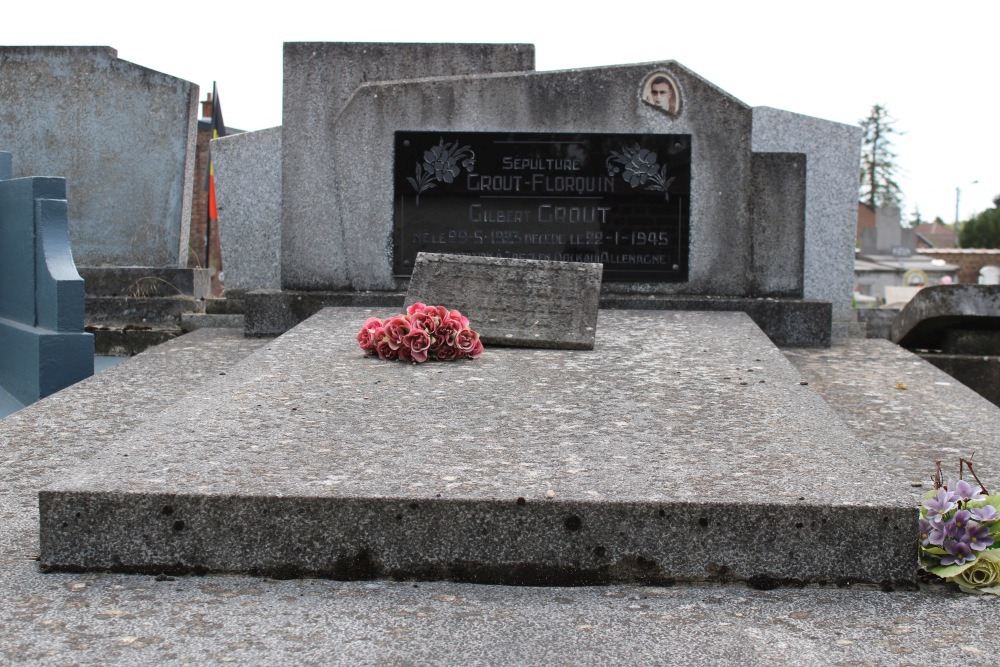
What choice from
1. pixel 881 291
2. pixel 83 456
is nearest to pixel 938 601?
pixel 83 456

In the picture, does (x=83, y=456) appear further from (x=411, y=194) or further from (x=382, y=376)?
(x=411, y=194)

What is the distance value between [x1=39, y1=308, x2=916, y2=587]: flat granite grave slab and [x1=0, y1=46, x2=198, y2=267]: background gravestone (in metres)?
5.34

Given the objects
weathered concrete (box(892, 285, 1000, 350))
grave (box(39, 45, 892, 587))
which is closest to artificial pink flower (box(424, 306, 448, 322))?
grave (box(39, 45, 892, 587))

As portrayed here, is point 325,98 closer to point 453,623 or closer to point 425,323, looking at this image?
point 425,323

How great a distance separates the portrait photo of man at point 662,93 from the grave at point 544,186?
13mm

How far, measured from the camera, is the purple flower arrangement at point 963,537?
274 cm

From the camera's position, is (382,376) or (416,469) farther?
(382,376)

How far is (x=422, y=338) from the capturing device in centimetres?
Result: 443

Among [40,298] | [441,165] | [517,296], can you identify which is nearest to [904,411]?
[517,296]

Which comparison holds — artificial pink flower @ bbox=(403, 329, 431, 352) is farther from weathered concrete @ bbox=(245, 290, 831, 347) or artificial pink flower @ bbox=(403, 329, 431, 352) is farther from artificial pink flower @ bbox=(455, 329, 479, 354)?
weathered concrete @ bbox=(245, 290, 831, 347)

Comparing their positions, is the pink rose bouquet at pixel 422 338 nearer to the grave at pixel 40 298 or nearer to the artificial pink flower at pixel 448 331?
the artificial pink flower at pixel 448 331

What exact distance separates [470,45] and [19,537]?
4.22 m

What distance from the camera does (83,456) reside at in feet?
12.8

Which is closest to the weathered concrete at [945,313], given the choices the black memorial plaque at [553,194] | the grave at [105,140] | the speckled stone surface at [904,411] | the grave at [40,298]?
the speckled stone surface at [904,411]
